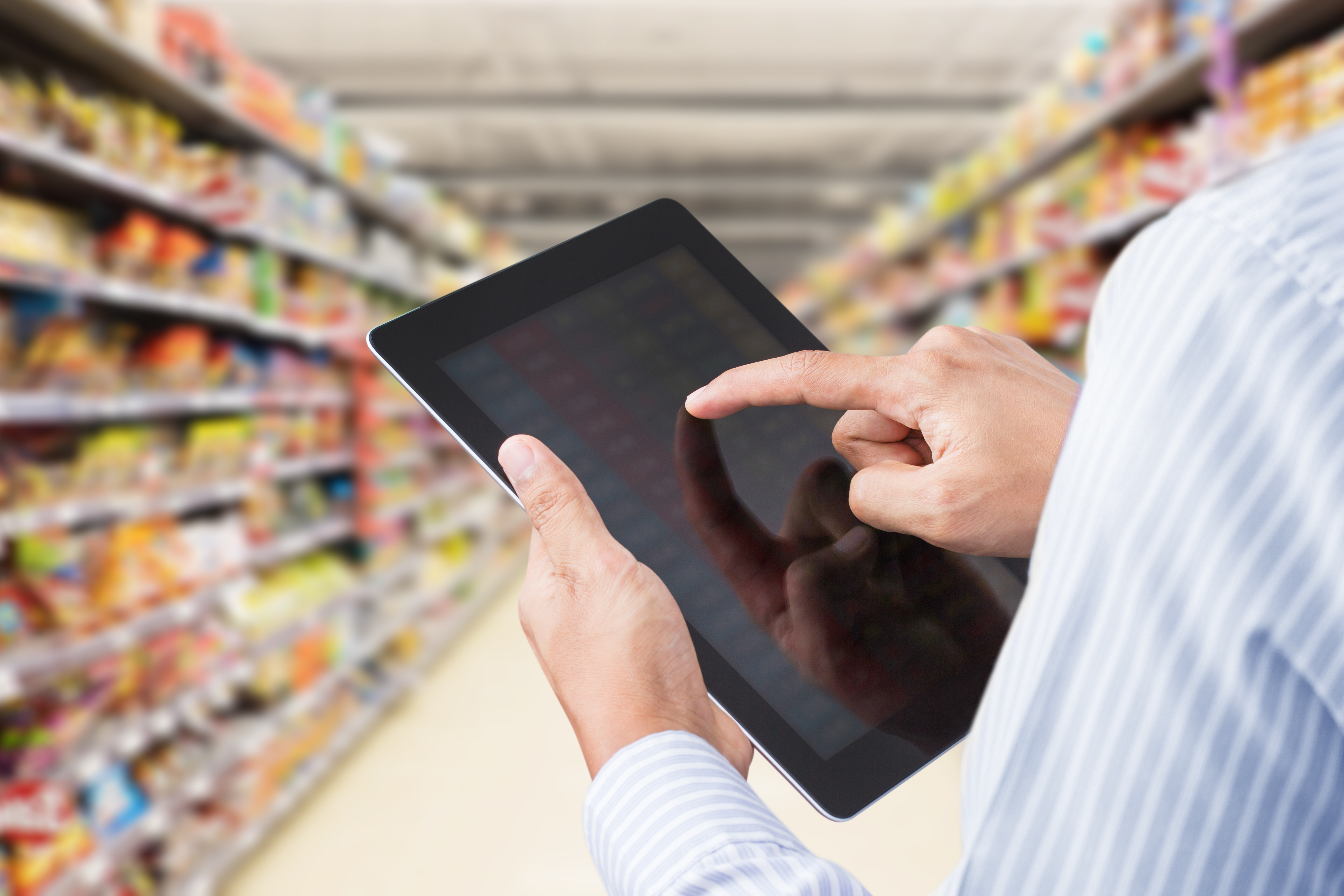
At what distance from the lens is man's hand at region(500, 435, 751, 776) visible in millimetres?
614

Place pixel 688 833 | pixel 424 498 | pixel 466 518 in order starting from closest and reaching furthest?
pixel 688 833, pixel 424 498, pixel 466 518

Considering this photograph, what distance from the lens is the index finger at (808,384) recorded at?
68cm

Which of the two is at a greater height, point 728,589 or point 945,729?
point 728,589

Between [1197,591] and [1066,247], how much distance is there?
3111 millimetres

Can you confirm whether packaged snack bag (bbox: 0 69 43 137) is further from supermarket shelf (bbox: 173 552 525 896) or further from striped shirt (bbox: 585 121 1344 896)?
striped shirt (bbox: 585 121 1344 896)

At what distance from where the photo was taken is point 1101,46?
3.08 m

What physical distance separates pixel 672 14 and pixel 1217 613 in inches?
206

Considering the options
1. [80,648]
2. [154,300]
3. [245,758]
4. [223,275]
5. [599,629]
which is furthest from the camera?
[245,758]

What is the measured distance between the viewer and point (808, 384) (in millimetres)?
688

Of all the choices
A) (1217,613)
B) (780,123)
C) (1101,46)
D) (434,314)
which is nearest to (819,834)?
(434,314)

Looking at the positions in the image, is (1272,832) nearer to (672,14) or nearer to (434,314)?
(434,314)

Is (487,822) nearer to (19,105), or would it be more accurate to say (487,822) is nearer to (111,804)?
(111,804)

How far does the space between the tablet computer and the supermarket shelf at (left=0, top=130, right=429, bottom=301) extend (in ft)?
4.94

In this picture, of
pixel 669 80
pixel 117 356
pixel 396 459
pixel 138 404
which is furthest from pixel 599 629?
pixel 669 80
